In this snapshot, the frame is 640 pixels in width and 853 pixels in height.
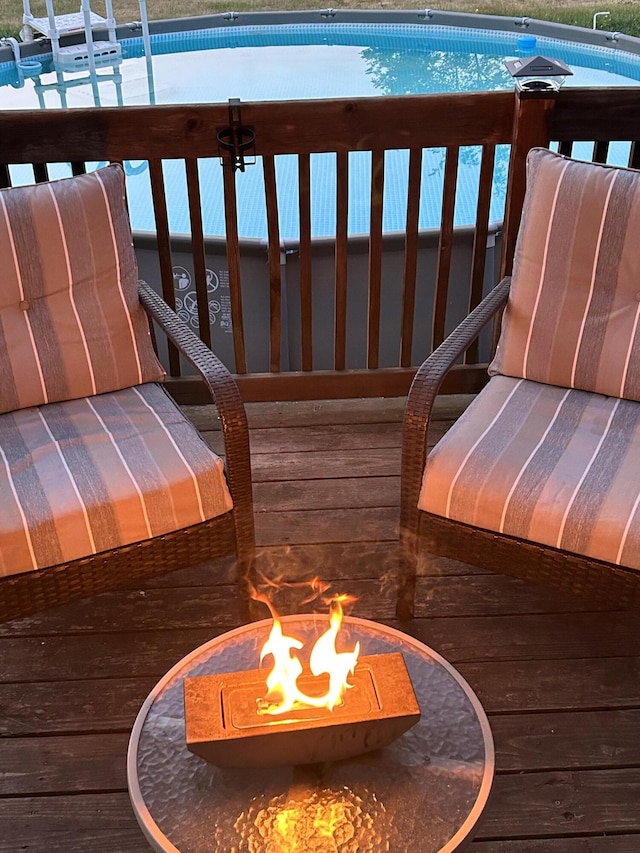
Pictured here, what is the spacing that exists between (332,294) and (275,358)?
683mm

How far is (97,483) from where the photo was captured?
1624 millimetres

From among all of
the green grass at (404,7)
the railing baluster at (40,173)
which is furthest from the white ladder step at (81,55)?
the railing baluster at (40,173)

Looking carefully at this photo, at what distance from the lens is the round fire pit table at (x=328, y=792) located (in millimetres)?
1049

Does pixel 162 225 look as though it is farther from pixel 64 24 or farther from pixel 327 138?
pixel 64 24

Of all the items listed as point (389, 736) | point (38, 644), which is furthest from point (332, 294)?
point (389, 736)

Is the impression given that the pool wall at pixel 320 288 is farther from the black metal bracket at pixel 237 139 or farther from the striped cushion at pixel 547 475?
the striped cushion at pixel 547 475

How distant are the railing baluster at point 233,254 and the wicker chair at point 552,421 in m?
0.84

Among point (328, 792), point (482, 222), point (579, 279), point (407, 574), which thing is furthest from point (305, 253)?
point (328, 792)

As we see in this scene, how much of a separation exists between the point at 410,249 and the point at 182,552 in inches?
50.8

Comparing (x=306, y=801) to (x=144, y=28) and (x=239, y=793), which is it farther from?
(x=144, y=28)

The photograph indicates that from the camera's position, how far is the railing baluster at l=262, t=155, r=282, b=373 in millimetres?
2398

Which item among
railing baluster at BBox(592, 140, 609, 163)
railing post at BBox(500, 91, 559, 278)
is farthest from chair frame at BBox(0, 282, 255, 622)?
railing baluster at BBox(592, 140, 609, 163)

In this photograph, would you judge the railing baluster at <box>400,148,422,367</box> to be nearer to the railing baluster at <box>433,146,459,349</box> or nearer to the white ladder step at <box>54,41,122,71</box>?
the railing baluster at <box>433,146,459,349</box>

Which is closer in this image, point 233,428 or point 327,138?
point 233,428
